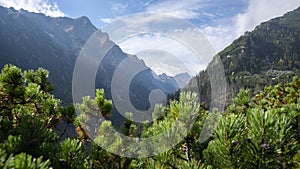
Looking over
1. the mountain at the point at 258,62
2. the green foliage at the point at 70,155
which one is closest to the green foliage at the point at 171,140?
the green foliage at the point at 70,155

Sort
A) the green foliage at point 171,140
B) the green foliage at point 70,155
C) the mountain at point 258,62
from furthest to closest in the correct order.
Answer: the mountain at point 258,62 < the green foliage at point 70,155 < the green foliage at point 171,140

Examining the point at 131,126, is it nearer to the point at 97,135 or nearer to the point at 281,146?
the point at 97,135

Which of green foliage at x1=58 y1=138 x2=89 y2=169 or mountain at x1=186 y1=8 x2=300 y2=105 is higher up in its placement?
mountain at x1=186 y1=8 x2=300 y2=105

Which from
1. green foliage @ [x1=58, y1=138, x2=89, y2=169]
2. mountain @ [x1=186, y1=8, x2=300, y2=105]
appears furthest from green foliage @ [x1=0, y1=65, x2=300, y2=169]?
mountain @ [x1=186, y1=8, x2=300, y2=105]

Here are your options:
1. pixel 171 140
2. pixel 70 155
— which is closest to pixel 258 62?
pixel 171 140

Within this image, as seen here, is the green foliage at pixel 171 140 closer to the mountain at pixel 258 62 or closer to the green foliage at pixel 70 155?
the green foliage at pixel 70 155

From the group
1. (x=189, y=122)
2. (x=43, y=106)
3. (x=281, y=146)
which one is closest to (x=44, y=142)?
(x=189, y=122)

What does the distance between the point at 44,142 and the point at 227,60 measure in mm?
182409

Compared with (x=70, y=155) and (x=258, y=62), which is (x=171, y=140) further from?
(x=258, y=62)

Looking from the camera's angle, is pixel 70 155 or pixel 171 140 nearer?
pixel 70 155

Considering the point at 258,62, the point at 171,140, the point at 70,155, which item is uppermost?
the point at 258,62

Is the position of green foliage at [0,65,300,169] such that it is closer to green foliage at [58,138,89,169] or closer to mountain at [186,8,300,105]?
green foliage at [58,138,89,169]

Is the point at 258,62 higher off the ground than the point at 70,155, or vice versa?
the point at 258,62

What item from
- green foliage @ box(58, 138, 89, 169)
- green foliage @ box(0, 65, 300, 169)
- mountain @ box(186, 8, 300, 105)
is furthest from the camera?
mountain @ box(186, 8, 300, 105)
